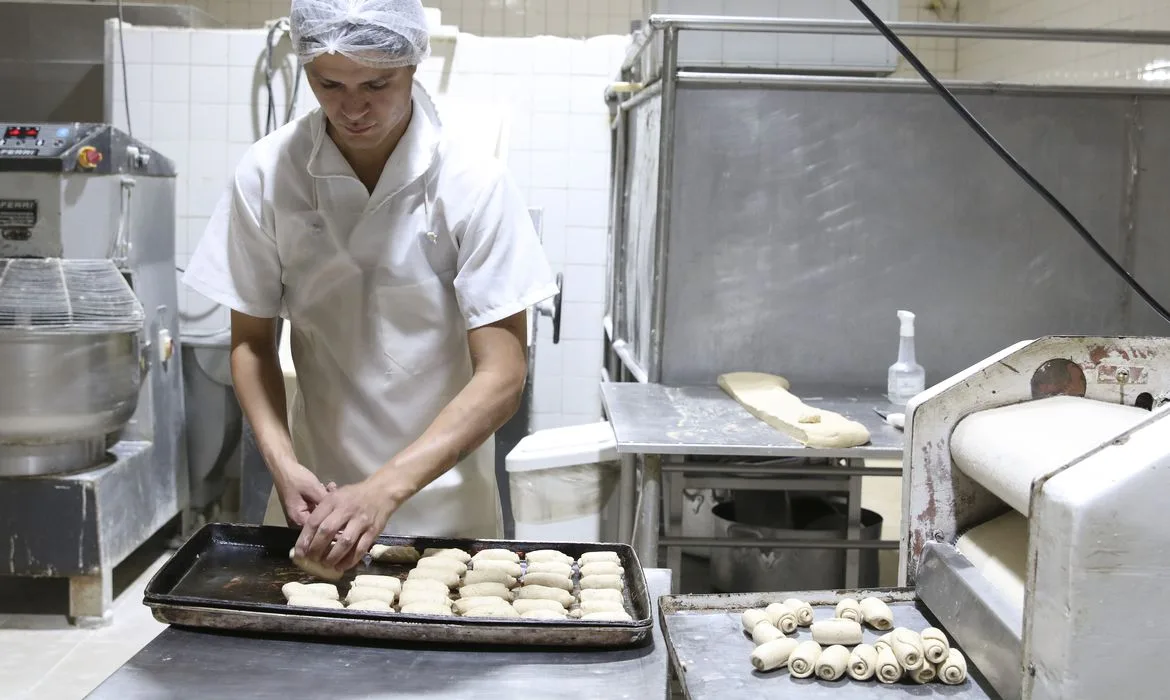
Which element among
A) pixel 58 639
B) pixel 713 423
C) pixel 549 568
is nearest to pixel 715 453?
pixel 713 423

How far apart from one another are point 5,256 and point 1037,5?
465 centimetres

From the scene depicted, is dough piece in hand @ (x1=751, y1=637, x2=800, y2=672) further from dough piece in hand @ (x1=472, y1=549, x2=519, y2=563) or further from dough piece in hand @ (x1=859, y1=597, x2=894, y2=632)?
dough piece in hand @ (x1=472, y1=549, x2=519, y2=563)

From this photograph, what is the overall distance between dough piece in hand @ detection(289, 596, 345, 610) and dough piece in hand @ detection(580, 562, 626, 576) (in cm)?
31

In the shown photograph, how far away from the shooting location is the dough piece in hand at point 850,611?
1.26 metres

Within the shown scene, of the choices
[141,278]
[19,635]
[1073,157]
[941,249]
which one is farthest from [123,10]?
[1073,157]

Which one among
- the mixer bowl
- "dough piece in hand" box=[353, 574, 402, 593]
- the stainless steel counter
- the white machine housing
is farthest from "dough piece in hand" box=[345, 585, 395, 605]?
the mixer bowl

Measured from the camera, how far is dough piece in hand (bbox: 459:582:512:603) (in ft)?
4.30

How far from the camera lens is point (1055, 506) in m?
0.90


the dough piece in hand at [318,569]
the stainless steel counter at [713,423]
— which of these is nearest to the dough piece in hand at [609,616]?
the dough piece in hand at [318,569]

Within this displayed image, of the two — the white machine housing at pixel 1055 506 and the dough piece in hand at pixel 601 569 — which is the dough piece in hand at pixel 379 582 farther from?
the white machine housing at pixel 1055 506

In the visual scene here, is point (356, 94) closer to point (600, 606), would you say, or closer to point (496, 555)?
point (496, 555)

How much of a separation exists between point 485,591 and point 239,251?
0.73 metres

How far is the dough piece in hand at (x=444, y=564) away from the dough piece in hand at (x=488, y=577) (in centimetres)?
2

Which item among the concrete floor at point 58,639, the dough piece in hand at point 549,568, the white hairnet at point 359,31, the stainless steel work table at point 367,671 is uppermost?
the white hairnet at point 359,31
